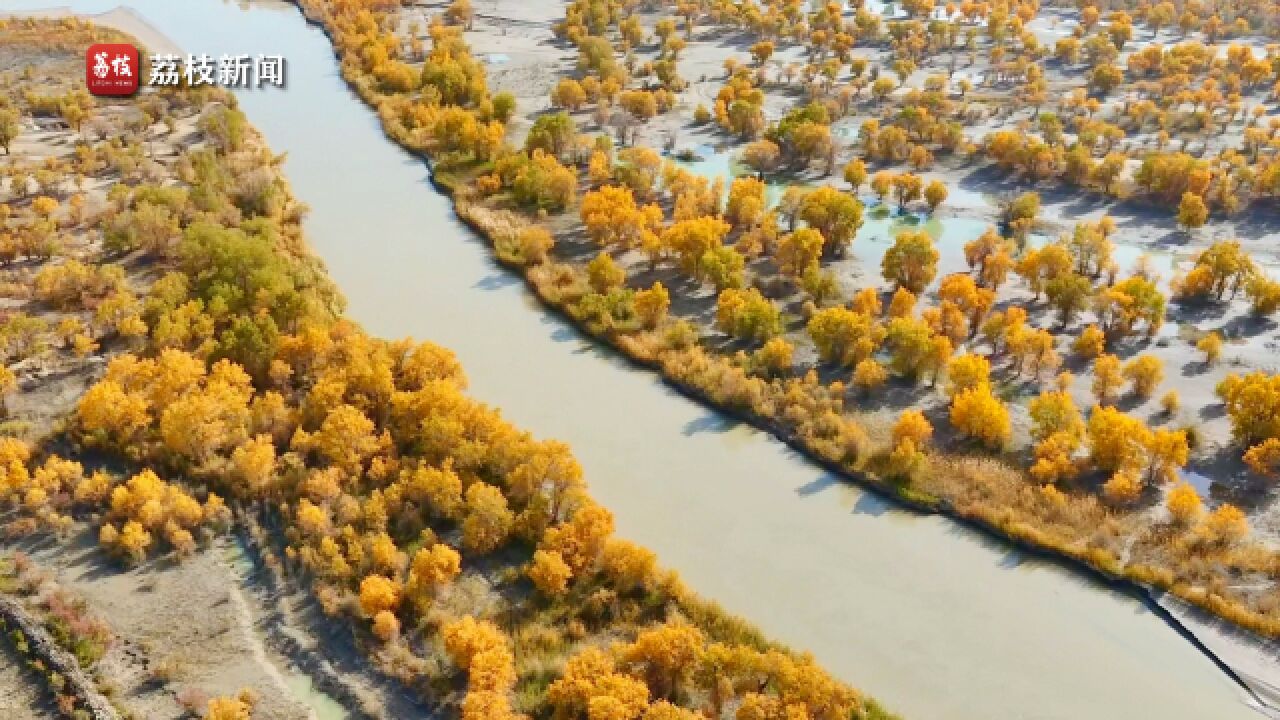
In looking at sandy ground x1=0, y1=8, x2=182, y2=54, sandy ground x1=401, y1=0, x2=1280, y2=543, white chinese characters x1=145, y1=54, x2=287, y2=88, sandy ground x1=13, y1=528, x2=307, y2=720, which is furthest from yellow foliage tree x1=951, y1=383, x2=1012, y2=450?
sandy ground x1=0, y1=8, x2=182, y2=54

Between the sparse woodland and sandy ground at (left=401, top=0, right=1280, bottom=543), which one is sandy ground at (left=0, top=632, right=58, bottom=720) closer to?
the sparse woodland

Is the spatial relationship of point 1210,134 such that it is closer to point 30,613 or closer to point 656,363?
point 656,363

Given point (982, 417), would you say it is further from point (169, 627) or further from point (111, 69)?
point (111, 69)

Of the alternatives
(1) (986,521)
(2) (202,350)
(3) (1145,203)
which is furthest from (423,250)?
(3) (1145,203)

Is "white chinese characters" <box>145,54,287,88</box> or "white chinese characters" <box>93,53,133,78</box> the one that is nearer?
"white chinese characters" <box>145,54,287,88</box>

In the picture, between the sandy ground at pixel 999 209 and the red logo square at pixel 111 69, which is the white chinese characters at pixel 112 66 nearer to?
the red logo square at pixel 111 69

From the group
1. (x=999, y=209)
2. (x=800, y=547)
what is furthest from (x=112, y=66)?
(x=800, y=547)
